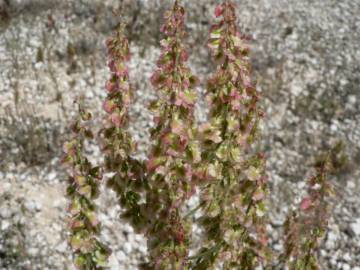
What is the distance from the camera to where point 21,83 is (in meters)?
8.48

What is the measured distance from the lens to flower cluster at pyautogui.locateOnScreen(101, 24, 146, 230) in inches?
130

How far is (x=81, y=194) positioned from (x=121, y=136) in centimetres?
50

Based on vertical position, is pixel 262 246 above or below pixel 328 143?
above

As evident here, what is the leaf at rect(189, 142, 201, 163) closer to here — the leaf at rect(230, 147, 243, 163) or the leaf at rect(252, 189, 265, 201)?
the leaf at rect(230, 147, 243, 163)

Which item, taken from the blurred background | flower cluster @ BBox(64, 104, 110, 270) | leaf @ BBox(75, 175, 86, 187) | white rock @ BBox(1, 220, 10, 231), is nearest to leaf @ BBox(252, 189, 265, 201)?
flower cluster @ BBox(64, 104, 110, 270)

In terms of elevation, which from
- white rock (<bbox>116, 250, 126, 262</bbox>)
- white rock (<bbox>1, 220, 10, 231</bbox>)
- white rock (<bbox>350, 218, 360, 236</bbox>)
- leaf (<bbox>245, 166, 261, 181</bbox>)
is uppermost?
leaf (<bbox>245, 166, 261, 181</bbox>)

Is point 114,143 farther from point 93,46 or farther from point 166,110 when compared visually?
point 93,46

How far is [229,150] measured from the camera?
11.2 feet

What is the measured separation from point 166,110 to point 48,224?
4.29 metres

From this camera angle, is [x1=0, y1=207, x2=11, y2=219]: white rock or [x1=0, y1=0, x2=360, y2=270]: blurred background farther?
[x1=0, y1=0, x2=360, y2=270]: blurred background

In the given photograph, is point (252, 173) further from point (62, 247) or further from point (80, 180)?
point (62, 247)

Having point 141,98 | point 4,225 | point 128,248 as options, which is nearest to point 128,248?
point 128,248

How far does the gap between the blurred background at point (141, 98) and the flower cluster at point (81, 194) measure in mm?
3043

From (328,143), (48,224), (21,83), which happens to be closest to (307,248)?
(48,224)
